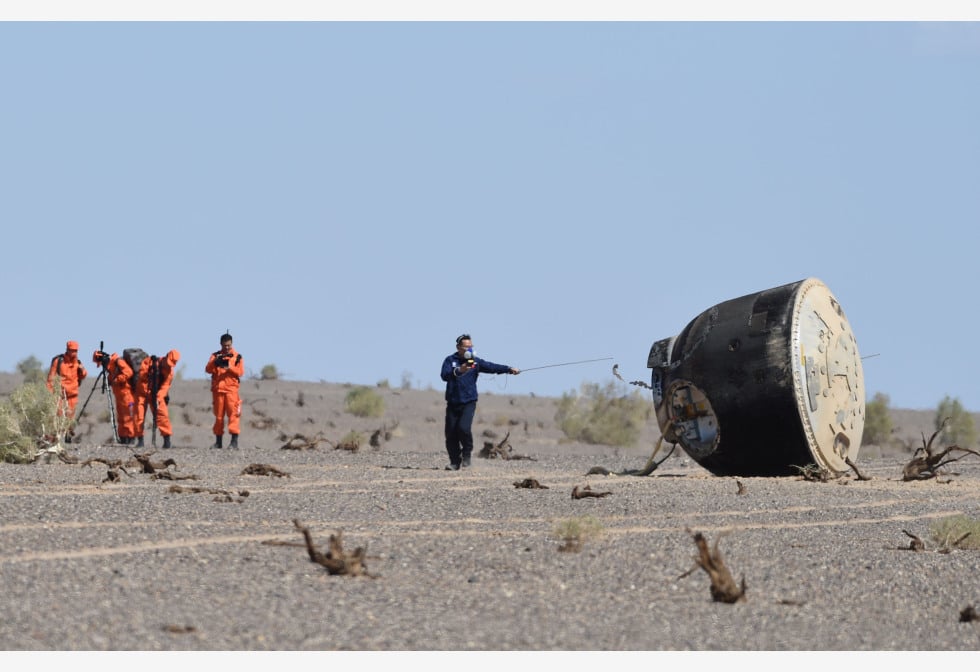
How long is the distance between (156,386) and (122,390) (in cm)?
66

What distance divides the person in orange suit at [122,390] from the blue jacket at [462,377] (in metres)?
7.48

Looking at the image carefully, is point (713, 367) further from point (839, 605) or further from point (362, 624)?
point (362, 624)

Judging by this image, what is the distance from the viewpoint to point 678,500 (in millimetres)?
15711

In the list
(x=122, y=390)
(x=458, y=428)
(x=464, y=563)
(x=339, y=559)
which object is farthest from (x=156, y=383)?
(x=339, y=559)

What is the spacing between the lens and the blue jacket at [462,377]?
20.5 meters

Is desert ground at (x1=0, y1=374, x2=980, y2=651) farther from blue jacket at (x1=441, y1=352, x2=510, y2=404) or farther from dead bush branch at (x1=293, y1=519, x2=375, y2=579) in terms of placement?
blue jacket at (x1=441, y1=352, x2=510, y2=404)

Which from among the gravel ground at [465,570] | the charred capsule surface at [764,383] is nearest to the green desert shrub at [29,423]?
the gravel ground at [465,570]

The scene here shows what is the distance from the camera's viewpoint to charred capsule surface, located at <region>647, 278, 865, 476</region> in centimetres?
1761

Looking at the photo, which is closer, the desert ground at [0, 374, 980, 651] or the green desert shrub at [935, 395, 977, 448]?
the desert ground at [0, 374, 980, 651]

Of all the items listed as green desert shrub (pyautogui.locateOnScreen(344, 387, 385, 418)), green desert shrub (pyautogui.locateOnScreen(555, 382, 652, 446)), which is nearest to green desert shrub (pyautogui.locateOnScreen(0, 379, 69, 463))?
green desert shrub (pyautogui.locateOnScreen(555, 382, 652, 446))

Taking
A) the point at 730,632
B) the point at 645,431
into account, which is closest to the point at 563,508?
the point at 730,632

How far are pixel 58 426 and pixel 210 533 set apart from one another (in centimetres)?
1080

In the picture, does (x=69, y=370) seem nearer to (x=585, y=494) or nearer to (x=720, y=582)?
(x=585, y=494)

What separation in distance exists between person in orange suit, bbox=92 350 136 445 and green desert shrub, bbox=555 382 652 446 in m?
15.0
